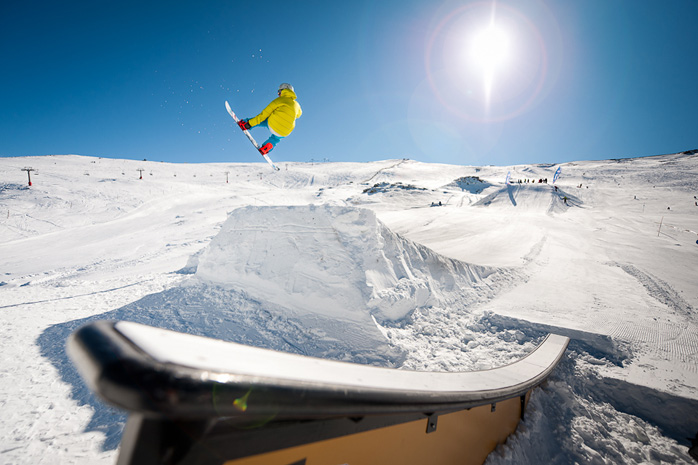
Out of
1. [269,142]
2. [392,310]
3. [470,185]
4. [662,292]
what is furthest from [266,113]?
[470,185]

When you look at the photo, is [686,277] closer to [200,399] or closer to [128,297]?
[200,399]

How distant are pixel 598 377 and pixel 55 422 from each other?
592 cm

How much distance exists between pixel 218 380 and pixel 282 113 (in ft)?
21.9

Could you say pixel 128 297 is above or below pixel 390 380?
below

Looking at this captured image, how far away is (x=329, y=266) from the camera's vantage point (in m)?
5.18

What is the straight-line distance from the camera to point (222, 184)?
1341 inches

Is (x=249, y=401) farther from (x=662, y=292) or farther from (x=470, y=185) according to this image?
(x=470, y=185)

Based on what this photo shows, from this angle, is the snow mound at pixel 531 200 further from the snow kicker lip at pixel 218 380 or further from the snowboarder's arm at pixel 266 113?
the snow kicker lip at pixel 218 380

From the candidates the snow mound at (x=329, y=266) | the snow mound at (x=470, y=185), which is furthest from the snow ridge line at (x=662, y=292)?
the snow mound at (x=470, y=185)

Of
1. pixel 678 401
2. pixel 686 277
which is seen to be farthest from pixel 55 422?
pixel 686 277

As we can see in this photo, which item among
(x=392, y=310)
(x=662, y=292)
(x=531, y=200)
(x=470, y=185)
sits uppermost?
(x=470, y=185)

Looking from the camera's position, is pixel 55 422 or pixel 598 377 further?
pixel 598 377

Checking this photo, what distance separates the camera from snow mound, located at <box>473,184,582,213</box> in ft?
68.4

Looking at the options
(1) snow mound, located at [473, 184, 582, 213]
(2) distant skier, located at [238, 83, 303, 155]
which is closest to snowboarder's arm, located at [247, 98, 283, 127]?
(2) distant skier, located at [238, 83, 303, 155]
